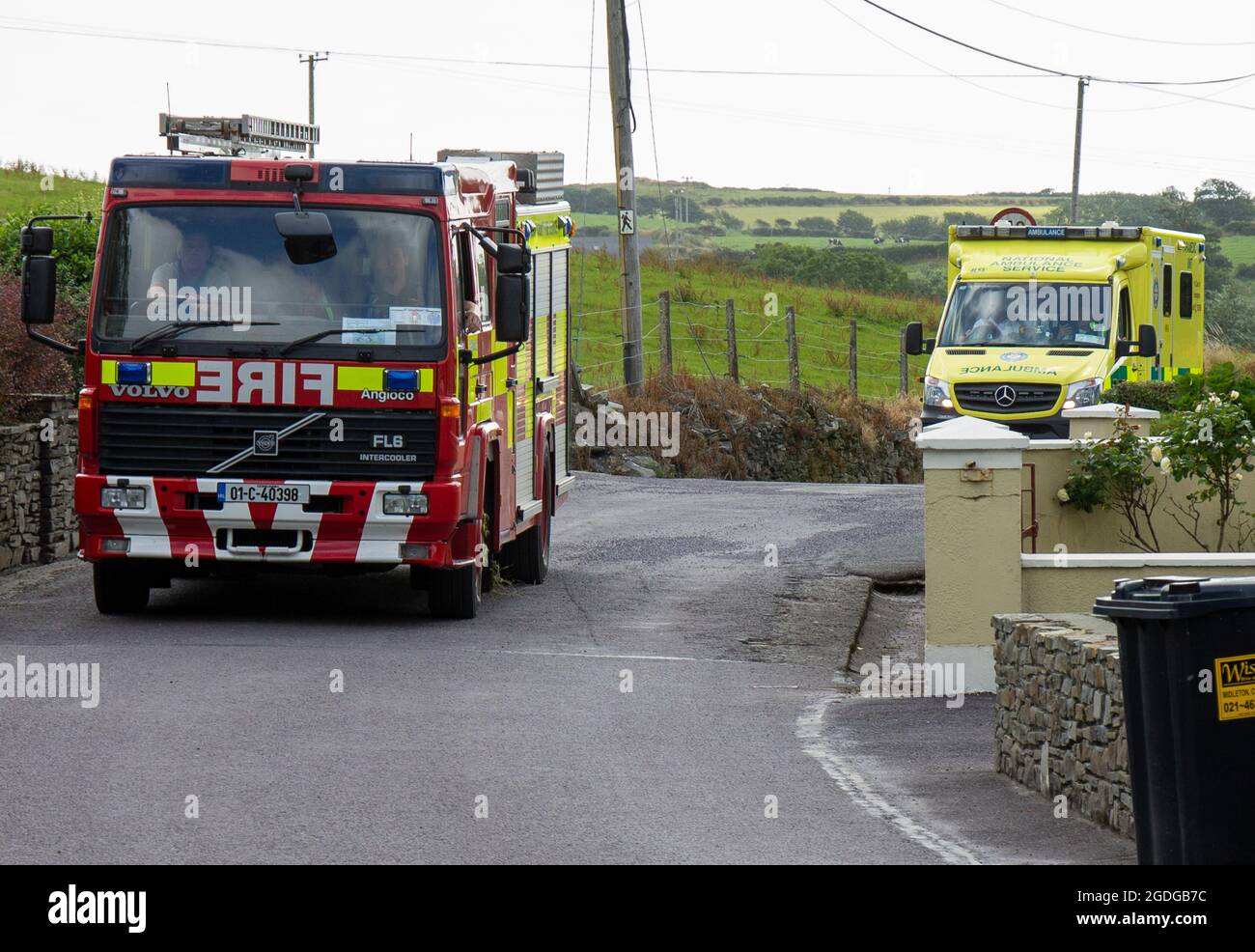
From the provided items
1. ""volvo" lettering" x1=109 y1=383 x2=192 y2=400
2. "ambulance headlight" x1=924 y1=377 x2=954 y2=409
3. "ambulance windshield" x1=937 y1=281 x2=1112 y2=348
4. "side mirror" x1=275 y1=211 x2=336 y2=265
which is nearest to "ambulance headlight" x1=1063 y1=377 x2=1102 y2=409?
"ambulance windshield" x1=937 y1=281 x2=1112 y2=348

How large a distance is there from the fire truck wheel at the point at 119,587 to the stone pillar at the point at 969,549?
556 centimetres

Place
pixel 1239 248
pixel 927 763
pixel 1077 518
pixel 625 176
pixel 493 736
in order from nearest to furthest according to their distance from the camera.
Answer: pixel 927 763 < pixel 493 736 < pixel 1077 518 < pixel 625 176 < pixel 1239 248

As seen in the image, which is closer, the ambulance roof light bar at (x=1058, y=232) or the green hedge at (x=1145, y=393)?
the ambulance roof light bar at (x=1058, y=232)

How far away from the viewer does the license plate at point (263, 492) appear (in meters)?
13.1

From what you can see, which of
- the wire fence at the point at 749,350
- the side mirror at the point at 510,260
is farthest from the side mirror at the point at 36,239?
the wire fence at the point at 749,350

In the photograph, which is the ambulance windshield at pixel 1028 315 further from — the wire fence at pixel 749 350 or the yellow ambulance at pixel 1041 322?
the wire fence at pixel 749 350

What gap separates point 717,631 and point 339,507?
3037mm

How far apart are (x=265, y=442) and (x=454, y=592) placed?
1885mm

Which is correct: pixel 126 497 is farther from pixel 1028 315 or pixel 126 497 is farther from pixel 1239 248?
pixel 1239 248

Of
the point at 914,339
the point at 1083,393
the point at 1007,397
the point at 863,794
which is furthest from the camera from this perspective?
the point at 914,339

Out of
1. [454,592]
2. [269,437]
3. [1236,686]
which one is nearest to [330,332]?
[269,437]

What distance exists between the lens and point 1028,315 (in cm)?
2219

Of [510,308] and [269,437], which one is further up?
[510,308]
